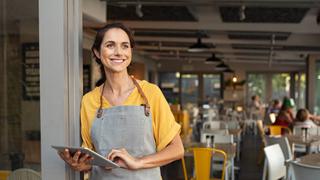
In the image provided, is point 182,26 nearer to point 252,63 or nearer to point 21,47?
point 21,47

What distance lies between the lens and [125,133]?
1.53m

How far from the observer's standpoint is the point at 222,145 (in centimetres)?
537

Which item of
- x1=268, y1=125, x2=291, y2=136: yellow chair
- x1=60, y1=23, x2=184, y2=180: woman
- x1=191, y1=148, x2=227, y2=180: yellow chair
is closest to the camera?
Result: x1=60, y1=23, x2=184, y2=180: woman

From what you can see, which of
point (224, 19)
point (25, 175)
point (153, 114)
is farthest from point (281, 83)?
point (153, 114)

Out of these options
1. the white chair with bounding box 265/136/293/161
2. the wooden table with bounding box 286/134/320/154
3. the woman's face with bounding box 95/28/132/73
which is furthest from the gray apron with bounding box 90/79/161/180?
the wooden table with bounding box 286/134/320/154

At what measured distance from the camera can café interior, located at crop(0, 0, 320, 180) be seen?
299cm

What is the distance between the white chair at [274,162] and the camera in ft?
12.5

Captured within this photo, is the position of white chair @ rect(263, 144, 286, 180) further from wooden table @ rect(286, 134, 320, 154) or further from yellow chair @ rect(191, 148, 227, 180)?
wooden table @ rect(286, 134, 320, 154)

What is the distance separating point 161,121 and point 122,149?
17cm

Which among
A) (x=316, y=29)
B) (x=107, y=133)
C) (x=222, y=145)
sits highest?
(x=316, y=29)

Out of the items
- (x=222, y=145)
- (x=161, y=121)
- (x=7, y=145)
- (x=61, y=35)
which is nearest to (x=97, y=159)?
(x=161, y=121)

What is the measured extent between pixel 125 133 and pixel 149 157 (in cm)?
12

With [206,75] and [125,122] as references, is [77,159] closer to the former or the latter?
[125,122]

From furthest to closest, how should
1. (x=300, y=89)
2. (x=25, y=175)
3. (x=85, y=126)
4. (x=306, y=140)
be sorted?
1. (x=300, y=89)
2. (x=306, y=140)
3. (x=25, y=175)
4. (x=85, y=126)
